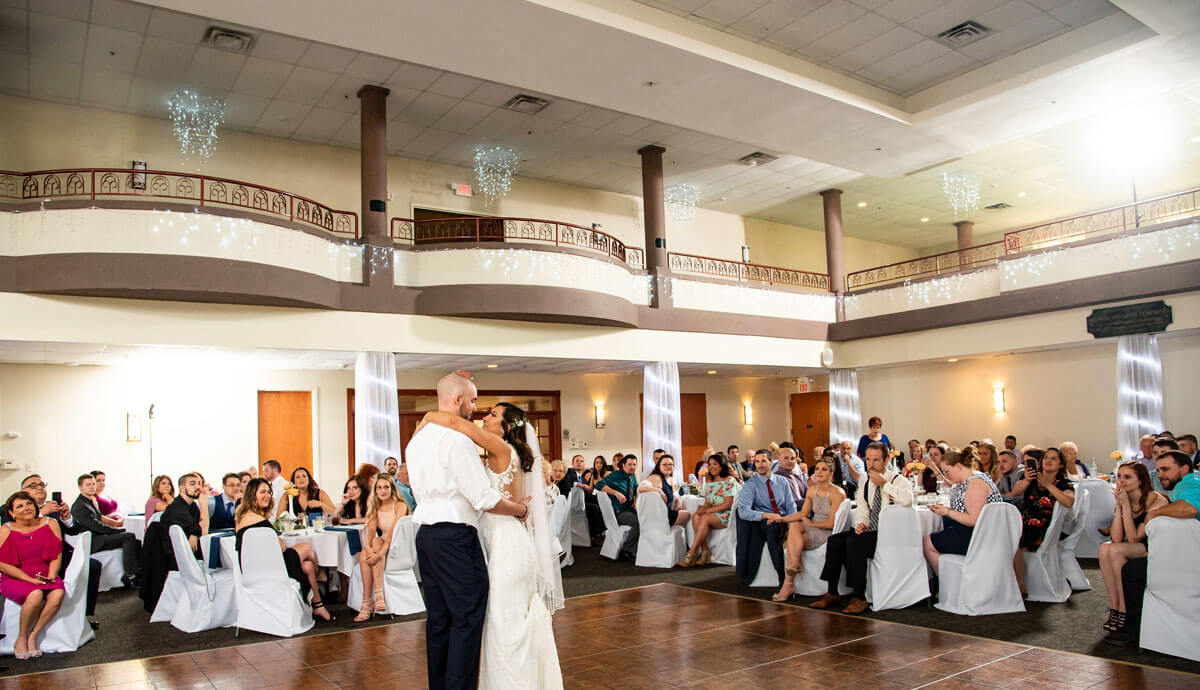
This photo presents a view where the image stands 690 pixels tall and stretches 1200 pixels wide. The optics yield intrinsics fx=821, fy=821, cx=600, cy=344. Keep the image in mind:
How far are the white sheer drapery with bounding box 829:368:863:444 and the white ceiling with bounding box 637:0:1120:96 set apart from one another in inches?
283

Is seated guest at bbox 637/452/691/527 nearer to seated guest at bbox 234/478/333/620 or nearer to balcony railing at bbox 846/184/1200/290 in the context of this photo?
seated guest at bbox 234/478/333/620

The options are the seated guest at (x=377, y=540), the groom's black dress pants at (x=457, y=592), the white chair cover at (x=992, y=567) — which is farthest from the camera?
the seated guest at (x=377, y=540)

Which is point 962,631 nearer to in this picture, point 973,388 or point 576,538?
point 576,538

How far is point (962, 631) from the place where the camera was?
5.73 meters

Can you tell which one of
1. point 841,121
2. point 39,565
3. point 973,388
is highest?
point 841,121

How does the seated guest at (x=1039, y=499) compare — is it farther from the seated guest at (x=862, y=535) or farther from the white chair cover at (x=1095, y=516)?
the white chair cover at (x=1095, y=516)

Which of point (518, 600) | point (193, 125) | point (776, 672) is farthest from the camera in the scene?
point (193, 125)

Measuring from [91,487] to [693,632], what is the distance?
22.2 feet

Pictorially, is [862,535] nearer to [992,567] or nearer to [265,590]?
[992,567]

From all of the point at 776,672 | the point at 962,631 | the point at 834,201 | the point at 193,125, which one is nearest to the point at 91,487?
the point at 193,125

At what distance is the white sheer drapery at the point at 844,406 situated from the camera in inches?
646

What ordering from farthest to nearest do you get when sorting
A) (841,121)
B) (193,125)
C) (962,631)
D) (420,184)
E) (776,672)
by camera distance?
(420,184)
(193,125)
(841,121)
(962,631)
(776,672)

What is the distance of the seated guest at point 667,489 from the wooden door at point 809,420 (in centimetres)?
1068

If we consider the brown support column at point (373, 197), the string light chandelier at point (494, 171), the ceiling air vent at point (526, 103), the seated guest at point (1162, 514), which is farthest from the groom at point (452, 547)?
the string light chandelier at point (494, 171)
